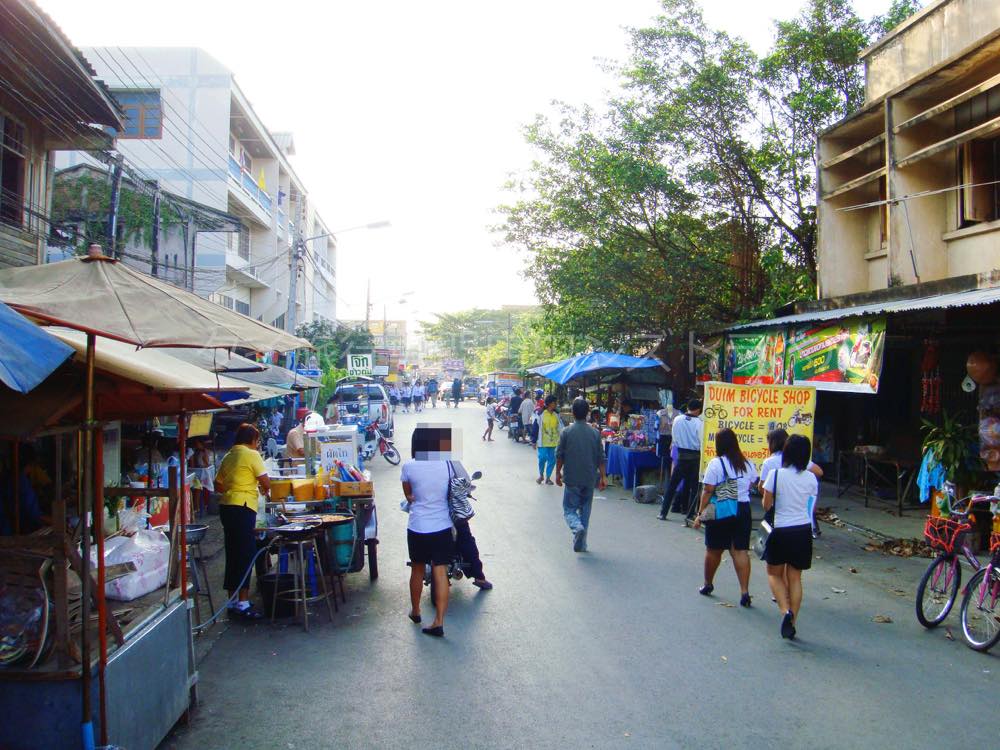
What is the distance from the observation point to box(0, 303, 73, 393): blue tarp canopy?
2.73 m

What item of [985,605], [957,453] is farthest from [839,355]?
[985,605]

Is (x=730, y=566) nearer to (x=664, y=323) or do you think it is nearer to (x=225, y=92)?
(x=664, y=323)

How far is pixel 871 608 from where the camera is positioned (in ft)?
23.1

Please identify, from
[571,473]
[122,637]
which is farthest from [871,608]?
[122,637]

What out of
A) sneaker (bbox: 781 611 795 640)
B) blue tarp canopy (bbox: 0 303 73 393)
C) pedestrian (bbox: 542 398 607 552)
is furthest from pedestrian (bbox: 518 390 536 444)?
blue tarp canopy (bbox: 0 303 73 393)

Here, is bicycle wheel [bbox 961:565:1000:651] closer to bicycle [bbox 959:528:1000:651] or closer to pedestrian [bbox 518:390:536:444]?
bicycle [bbox 959:528:1000:651]

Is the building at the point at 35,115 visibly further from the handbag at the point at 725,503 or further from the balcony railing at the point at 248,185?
the balcony railing at the point at 248,185

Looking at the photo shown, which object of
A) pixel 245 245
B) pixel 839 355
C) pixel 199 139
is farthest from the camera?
pixel 245 245

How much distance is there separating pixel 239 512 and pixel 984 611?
6.06 meters

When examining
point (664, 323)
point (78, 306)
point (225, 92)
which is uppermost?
point (225, 92)

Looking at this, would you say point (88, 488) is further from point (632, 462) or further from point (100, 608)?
point (632, 462)

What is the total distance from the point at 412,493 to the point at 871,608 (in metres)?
4.35

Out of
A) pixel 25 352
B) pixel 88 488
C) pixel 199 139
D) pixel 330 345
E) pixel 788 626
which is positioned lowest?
pixel 788 626

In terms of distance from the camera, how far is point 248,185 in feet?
93.0
